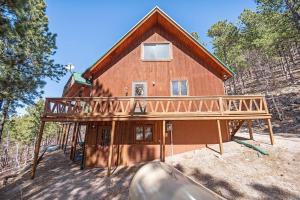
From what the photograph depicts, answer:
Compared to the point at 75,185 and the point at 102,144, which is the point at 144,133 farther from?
the point at 75,185

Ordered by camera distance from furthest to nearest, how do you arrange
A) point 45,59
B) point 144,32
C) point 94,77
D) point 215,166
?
point 45,59
point 144,32
point 94,77
point 215,166

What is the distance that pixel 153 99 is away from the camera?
11789 mm

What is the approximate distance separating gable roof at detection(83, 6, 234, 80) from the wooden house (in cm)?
7

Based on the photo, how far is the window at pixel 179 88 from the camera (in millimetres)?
13914

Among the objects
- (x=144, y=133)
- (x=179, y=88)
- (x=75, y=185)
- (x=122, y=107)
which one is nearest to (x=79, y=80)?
(x=122, y=107)

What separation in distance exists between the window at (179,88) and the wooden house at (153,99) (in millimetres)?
37

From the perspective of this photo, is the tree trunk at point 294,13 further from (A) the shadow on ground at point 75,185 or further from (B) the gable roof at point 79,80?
(B) the gable roof at point 79,80

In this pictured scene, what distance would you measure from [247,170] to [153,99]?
6.37m

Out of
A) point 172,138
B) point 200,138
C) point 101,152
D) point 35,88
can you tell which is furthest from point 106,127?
point 35,88

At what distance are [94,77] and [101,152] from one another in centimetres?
549

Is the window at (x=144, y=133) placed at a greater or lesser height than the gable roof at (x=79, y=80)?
lesser

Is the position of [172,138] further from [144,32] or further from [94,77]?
[144,32]

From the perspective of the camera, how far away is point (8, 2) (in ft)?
25.3

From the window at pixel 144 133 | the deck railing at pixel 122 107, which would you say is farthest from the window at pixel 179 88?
the window at pixel 144 133
